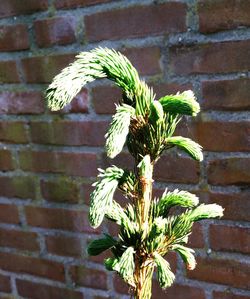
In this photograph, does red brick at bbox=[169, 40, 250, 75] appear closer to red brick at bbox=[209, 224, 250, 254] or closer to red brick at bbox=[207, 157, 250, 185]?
red brick at bbox=[207, 157, 250, 185]

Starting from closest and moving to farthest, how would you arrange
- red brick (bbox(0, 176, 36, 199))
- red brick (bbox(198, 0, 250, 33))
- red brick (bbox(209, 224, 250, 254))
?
1. red brick (bbox(198, 0, 250, 33))
2. red brick (bbox(209, 224, 250, 254))
3. red brick (bbox(0, 176, 36, 199))

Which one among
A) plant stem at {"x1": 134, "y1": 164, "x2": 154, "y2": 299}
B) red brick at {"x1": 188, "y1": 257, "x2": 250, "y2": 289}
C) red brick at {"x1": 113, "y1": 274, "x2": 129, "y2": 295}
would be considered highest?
plant stem at {"x1": 134, "y1": 164, "x2": 154, "y2": 299}

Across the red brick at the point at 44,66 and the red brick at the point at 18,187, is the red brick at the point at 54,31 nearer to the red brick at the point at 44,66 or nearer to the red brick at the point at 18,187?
the red brick at the point at 44,66

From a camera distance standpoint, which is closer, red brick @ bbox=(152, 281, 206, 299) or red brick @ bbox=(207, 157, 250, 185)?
red brick @ bbox=(207, 157, 250, 185)

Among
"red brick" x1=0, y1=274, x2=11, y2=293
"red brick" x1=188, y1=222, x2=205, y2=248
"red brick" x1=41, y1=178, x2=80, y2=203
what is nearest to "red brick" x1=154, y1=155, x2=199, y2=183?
"red brick" x1=188, y1=222, x2=205, y2=248

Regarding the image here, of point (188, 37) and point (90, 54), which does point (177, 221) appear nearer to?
point (90, 54)

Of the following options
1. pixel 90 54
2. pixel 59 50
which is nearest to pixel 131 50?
pixel 59 50
